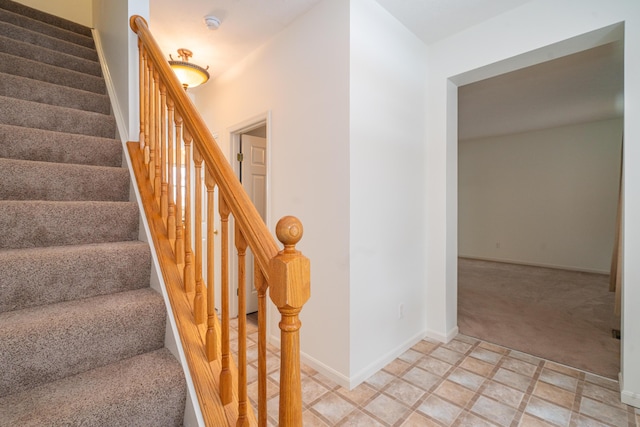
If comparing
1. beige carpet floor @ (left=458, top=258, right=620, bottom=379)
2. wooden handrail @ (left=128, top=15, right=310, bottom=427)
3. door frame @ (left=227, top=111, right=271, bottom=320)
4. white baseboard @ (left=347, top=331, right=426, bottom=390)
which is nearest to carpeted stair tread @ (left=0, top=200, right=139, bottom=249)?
wooden handrail @ (left=128, top=15, right=310, bottom=427)

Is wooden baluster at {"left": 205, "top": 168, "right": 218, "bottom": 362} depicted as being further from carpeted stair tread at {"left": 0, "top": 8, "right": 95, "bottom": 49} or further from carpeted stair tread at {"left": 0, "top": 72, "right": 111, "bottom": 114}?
carpeted stair tread at {"left": 0, "top": 8, "right": 95, "bottom": 49}

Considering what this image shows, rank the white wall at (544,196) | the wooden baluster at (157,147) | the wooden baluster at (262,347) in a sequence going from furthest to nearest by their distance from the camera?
the white wall at (544,196)
the wooden baluster at (157,147)
the wooden baluster at (262,347)

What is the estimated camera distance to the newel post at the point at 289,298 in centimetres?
70

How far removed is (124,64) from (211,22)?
2.73 ft

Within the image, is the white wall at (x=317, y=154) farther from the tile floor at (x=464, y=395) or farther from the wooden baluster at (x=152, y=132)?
the wooden baluster at (x=152, y=132)

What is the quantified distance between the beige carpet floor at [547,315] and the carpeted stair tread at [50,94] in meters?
3.63

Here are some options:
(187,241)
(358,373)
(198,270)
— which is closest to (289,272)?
(198,270)

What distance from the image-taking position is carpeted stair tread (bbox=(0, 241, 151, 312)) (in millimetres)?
1093

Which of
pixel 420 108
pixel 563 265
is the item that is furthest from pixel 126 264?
pixel 563 265

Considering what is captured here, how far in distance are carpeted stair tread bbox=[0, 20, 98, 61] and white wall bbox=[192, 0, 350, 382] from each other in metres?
1.55

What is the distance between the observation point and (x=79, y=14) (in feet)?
11.5

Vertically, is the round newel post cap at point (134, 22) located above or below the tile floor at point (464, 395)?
above

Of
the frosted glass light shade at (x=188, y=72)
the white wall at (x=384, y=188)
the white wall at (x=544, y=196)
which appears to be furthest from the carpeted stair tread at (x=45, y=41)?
the white wall at (x=544, y=196)

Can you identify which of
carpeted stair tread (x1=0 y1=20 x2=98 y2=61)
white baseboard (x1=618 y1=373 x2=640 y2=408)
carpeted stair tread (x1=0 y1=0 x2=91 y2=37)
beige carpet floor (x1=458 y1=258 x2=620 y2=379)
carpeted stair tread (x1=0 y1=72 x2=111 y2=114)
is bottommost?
beige carpet floor (x1=458 y1=258 x2=620 y2=379)
